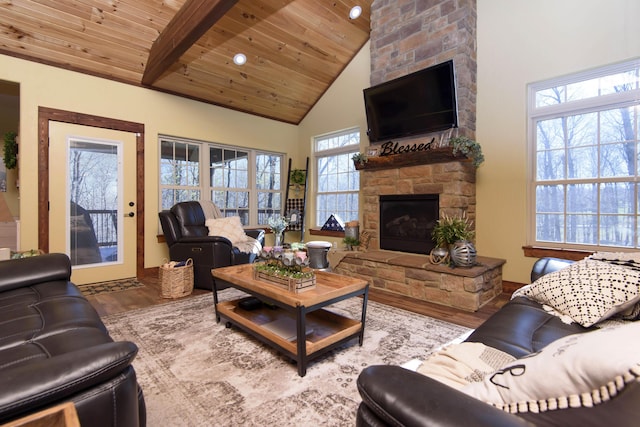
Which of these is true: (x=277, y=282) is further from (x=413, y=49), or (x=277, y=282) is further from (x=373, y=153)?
(x=413, y=49)

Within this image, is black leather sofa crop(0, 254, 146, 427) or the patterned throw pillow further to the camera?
the patterned throw pillow

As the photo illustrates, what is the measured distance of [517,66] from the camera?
346cm

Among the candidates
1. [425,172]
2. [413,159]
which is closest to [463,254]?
[425,172]

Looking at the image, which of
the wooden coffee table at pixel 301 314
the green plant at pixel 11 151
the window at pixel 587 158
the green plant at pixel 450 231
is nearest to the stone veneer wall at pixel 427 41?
the window at pixel 587 158

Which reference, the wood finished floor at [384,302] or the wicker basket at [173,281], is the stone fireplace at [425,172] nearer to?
the wood finished floor at [384,302]

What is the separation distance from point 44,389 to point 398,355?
185 centimetres

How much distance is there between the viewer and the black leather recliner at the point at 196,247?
352 centimetres

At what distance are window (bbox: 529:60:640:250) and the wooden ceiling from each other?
113 inches

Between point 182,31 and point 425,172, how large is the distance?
311 centimetres

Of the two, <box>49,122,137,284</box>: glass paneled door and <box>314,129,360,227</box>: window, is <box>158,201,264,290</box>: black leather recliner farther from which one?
<box>314,129,360,227</box>: window

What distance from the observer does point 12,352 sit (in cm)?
108

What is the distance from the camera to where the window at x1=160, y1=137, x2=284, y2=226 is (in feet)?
15.3

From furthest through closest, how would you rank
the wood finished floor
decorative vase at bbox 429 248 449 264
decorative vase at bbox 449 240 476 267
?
1. decorative vase at bbox 429 248 449 264
2. decorative vase at bbox 449 240 476 267
3. the wood finished floor

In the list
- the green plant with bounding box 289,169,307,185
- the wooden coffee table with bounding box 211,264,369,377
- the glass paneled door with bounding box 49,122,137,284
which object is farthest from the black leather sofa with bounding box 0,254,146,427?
the green plant with bounding box 289,169,307,185
